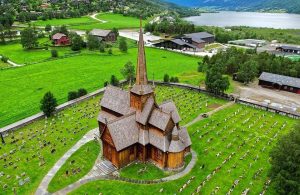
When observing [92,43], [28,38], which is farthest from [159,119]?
[28,38]

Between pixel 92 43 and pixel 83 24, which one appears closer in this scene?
pixel 92 43

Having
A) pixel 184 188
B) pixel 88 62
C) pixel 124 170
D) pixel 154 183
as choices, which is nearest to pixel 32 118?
pixel 124 170

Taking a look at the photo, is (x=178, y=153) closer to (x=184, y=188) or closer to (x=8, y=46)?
(x=184, y=188)

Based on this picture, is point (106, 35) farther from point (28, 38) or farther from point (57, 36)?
point (28, 38)

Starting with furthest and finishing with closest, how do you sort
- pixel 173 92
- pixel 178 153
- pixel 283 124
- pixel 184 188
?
pixel 173 92 → pixel 283 124 → pixel 178 153 → pixel 184 188

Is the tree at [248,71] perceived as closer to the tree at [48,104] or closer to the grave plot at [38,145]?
the grave plot at [38,145]

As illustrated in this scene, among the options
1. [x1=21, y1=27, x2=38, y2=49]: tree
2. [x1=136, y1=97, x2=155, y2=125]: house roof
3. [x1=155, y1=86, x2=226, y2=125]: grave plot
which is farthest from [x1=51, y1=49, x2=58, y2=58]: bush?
[x1=136, y1=97, x2=155, y2=125]: house roof
